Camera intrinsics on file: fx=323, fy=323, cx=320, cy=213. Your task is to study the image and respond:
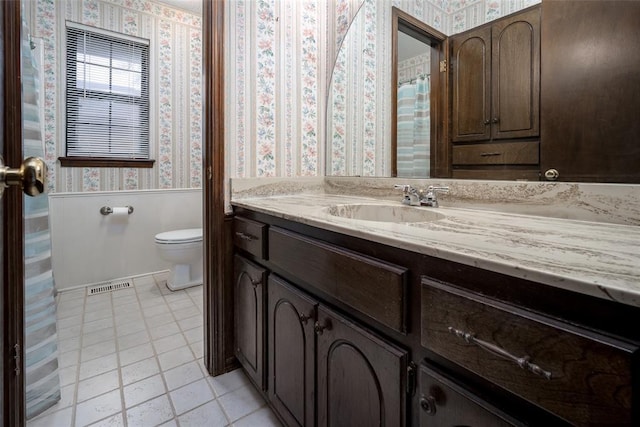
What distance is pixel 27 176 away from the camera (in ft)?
1.62

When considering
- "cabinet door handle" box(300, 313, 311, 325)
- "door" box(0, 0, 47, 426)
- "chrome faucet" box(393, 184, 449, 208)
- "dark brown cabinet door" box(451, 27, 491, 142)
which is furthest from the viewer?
"chrome faucet" box(393, 184, 449, 208)

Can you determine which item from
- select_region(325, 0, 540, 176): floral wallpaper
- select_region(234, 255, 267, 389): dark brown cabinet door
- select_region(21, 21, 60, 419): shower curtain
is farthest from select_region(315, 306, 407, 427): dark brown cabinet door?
select_region(21, 21, 60, 419): shower curtain

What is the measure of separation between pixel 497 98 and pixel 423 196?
419 millimetres

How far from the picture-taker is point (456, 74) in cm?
124

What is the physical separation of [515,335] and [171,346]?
70.6 inches

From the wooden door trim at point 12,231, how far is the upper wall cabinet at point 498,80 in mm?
1253

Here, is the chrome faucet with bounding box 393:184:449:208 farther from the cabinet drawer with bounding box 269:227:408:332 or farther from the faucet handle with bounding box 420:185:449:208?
the cabinet drawer with bounding box 269:227:408:332

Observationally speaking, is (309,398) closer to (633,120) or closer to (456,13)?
(633,120)

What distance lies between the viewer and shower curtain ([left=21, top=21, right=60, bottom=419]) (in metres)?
1.22

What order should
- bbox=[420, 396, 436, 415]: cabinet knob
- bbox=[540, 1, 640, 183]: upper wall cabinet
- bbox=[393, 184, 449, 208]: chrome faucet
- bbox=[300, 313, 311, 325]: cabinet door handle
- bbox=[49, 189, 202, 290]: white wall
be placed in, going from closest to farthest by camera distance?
bbox=[420, 396, 436, 415]: cabinet knob < bbox=[540, 1, 640, 183]: upper wall cabinet < bbox=[300, 313, 311, 325]: cabinet door handle < bbox=[393, 184, 449, 208]: chrome faucet < bbox=[49, 189, 202, 290]: white wall

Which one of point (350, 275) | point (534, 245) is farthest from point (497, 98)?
point (350, 275)

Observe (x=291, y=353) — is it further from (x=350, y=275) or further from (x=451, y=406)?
(x=451, y=406)

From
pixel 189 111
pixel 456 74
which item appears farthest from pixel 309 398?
pixel 189 111

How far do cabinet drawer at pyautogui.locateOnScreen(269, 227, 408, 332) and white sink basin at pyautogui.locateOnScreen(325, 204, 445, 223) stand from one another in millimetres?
235
